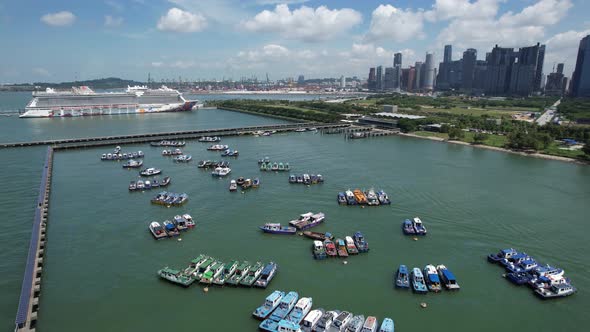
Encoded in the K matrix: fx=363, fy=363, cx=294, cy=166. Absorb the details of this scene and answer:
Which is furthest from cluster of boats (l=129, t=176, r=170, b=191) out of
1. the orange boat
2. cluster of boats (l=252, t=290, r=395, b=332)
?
cluster of boats (l=252, t=290, r=395, b=332)

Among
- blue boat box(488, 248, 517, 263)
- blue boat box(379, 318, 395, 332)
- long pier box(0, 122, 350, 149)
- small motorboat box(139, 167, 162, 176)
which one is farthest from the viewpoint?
long pier box(0, 122, 350, 149)

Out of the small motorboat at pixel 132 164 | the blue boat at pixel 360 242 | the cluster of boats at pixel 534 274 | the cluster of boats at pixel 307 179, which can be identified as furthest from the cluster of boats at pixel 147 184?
the cluster of boats at pixel 534 274

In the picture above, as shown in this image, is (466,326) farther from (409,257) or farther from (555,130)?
(555,130)

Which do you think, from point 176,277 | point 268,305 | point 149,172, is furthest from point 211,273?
point 149,172

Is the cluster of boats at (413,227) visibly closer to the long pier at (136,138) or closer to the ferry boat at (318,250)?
the ferry boat at (318,250)

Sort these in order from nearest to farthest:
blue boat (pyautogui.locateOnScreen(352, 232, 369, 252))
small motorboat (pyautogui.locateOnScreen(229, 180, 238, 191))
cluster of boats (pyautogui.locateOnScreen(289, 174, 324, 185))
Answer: blue boat (pyautogui.locateOnScreen(352, 232, 369, 252))
small motorboat (pyautogui.locateOnScreen(229, 180, 238, 191))
cluster of boats (pyautogui.locateOnScreen(289, 174, 324, 185))

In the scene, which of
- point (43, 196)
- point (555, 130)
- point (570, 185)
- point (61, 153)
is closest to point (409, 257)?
point (570, 185)

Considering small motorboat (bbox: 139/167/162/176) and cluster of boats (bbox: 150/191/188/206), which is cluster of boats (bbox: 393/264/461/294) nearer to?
cluster of boats (bbox: 150/191/188/206)
